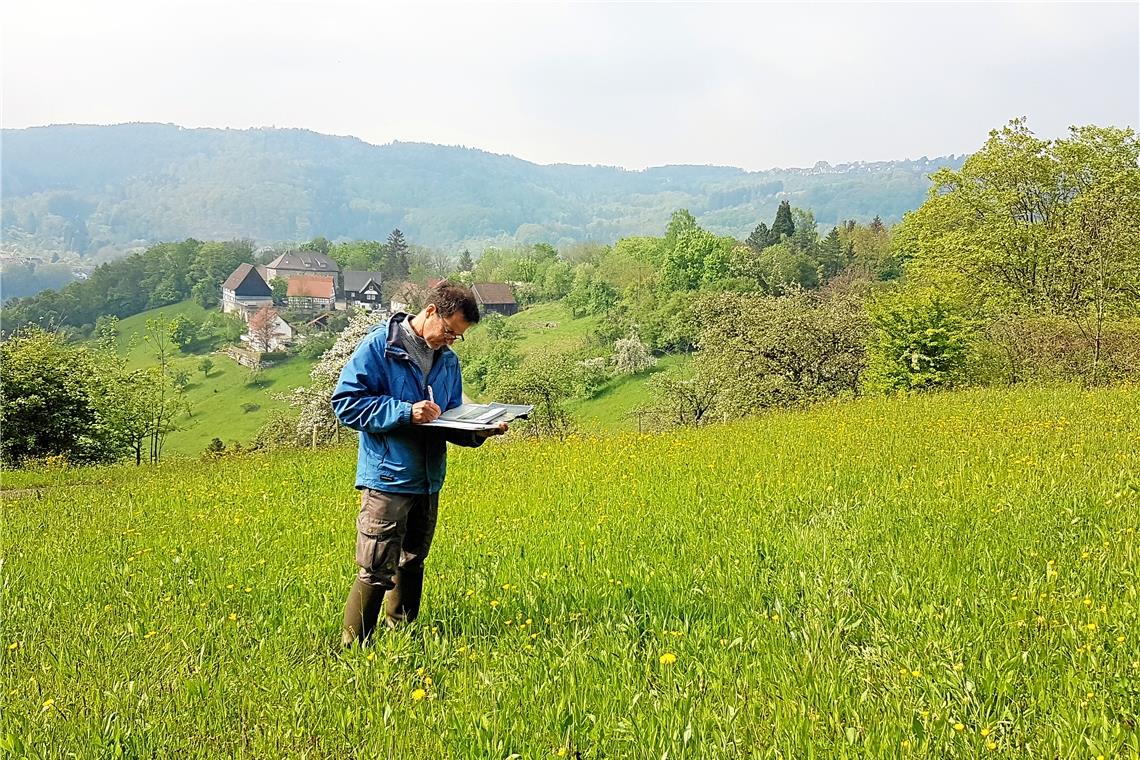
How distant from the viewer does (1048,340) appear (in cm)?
2050

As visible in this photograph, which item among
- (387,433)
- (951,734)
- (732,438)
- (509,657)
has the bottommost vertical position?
(732,438)

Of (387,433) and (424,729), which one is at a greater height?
(387,433)

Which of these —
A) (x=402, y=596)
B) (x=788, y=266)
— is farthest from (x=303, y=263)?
(x=402, y=596)

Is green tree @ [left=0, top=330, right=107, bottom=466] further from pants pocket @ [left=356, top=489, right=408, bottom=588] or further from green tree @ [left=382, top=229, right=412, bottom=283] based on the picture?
green tree @ [left=382, top=229, right=412, bottom=283]

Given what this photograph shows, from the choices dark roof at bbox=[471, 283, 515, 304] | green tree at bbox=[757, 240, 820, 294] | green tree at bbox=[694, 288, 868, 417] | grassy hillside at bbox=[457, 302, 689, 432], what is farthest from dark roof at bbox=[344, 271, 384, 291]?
green tree at bbox=[694, 288, 868, 417]

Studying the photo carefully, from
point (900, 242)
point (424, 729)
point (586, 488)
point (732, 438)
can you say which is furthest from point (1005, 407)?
point (900, 242)

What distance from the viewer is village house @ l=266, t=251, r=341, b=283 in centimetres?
15639

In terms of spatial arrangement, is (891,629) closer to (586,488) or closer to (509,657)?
(509,657)

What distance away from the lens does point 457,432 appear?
4.26 meters

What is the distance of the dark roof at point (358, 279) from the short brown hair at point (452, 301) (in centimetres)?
14911

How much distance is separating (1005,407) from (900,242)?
1584 inches

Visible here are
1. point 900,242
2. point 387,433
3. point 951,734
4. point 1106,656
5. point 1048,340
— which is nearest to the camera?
point 951,734

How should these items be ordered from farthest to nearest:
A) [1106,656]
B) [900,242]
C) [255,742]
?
[900,242]
[1106,656]
[255,742]

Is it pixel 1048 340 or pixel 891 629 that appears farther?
pixel 1048 340
